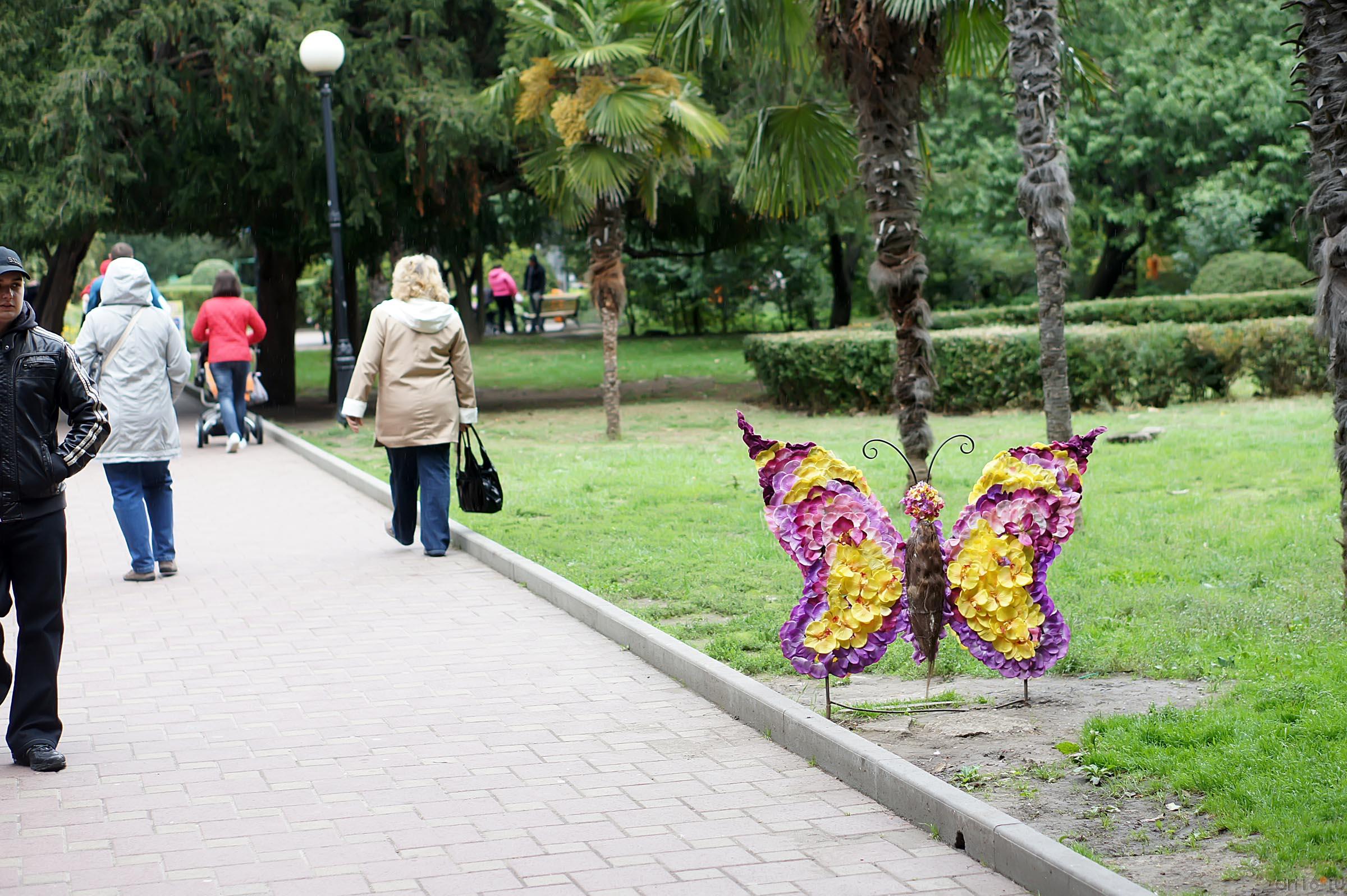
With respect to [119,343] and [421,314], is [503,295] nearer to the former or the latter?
[421,314]

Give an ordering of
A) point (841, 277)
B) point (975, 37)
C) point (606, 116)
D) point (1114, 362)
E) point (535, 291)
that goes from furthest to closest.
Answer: point (535, 291), point (841, 277), point (1114, 362), point (606, 116), point (975, 37)

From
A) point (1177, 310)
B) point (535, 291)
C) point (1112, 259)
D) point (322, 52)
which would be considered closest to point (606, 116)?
point (322, 52)

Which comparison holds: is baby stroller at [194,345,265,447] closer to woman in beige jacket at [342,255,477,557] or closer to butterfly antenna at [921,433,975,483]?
woman in beige jacket at [342,255,477,557]

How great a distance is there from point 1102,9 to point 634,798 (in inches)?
1112

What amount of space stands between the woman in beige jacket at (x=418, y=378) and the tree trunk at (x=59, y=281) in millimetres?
13396

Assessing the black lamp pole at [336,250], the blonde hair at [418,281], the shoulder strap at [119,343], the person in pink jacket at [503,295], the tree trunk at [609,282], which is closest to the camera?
the shoulder strap at [119,343]

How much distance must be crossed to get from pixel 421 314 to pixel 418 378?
42cm

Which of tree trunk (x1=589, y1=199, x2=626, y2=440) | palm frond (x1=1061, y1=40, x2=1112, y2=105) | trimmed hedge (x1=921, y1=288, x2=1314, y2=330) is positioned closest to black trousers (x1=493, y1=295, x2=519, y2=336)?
trimmed hedge (x1=921, y1=288, x2=1314, y2=330)

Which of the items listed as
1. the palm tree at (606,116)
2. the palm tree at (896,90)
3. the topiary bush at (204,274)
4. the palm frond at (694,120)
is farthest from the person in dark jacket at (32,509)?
the topiary bush at (204,274)

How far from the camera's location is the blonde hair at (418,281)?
31.1ft

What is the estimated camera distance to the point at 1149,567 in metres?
8.09

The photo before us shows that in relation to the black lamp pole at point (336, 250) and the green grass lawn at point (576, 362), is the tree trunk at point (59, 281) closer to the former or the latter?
the green grass lawn at point (576, 362)

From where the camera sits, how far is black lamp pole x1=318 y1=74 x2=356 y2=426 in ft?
54.3

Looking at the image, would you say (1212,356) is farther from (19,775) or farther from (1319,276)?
(19,775)
